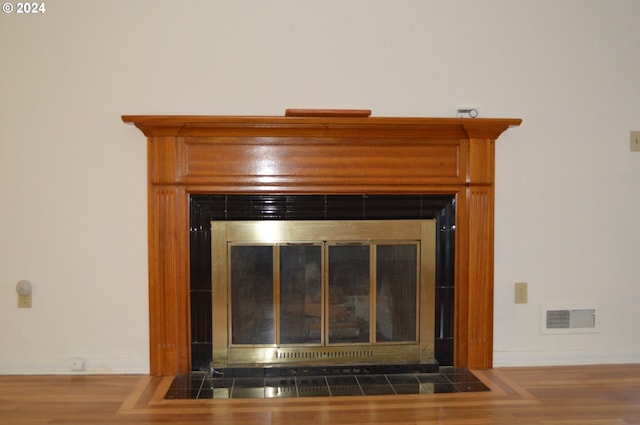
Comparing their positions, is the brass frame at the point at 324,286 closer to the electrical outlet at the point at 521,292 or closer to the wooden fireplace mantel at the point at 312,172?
the wooden fireplace mantel at the point at 312,172

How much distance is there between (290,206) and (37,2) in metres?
1.74

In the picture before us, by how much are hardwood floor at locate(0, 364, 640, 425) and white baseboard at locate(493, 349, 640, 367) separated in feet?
0.68

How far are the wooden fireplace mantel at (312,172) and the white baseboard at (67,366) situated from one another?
0.43ft

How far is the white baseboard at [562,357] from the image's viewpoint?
10.5 ft

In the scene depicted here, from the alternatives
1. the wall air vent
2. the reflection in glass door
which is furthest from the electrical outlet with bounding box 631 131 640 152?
the reflection in glass door

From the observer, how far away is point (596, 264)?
3256mm

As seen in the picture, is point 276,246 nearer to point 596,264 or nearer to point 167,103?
point 167,103

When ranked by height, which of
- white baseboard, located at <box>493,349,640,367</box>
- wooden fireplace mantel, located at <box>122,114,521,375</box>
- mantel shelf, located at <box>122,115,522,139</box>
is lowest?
white baseboard, located at <box>493,349,640,367</box>

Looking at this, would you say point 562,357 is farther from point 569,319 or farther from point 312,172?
point 312,172

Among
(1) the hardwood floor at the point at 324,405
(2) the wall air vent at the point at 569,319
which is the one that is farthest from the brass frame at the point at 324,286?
(2) the wall air vent at the point at 569,319

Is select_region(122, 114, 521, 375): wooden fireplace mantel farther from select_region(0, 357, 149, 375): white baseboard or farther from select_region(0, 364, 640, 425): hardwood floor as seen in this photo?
select_region(0, 364, 640, 425): hardwood floor

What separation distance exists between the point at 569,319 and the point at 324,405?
157 cm

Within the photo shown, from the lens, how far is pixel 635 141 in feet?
10.7

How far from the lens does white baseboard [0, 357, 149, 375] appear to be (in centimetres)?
305
